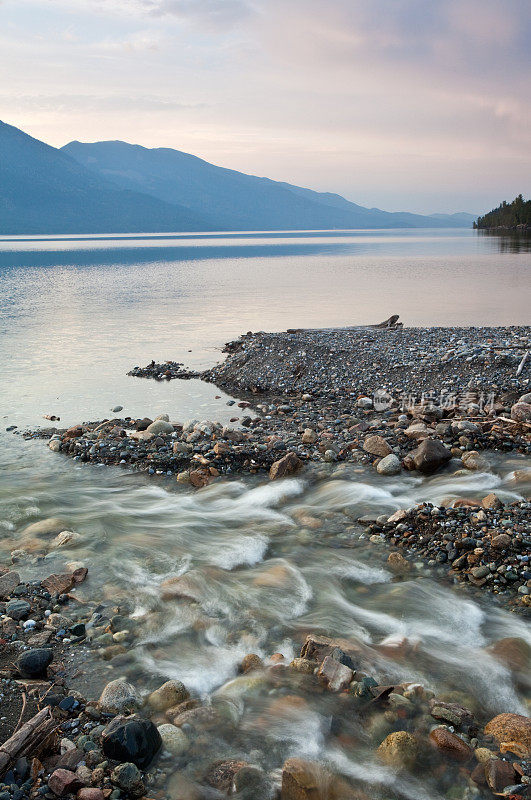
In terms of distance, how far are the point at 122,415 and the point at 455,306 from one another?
96.9 ft

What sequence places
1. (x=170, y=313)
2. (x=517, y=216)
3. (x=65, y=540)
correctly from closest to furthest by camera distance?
(x=65, y=540) → (x=170, y=313) → (x=517, y=216)

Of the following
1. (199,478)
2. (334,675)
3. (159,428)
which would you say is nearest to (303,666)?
(334,675)

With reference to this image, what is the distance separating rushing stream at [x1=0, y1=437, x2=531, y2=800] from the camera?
582cm

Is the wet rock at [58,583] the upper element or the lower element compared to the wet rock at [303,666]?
upper

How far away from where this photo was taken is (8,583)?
308 inches

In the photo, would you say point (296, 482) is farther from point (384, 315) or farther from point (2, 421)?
point (384, 315)

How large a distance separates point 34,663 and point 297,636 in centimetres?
303

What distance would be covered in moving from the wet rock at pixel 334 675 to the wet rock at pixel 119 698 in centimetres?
195

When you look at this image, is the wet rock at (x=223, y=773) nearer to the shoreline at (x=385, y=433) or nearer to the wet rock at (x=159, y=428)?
the shoreline at (x=385, y=433)

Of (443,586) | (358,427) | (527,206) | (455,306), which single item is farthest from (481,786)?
(527,206)

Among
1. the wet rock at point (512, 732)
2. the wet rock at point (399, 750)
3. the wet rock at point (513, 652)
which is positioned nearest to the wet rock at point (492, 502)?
the wet rock at point (513, 652)

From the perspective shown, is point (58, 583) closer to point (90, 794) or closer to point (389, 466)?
point (90, 794)

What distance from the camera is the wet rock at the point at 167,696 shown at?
5844mm

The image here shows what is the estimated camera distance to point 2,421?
16.5 m
